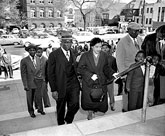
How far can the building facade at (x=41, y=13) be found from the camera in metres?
47.2

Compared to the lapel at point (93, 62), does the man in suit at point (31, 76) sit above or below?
below

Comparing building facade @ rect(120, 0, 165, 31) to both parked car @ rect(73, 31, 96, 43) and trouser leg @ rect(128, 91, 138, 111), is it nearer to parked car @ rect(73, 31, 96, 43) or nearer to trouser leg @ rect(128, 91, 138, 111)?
parked car @ rect(73, 31, 96, 43)

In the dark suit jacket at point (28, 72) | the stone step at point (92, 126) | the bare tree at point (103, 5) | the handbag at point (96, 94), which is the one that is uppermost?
the bare tree at point (103, 5)

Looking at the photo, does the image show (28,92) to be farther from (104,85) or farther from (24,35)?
(24,35)

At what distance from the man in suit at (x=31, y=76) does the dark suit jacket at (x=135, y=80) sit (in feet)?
6.76

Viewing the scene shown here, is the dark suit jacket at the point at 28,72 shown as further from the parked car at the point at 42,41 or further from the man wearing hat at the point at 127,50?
the parked car at the point at 42,41

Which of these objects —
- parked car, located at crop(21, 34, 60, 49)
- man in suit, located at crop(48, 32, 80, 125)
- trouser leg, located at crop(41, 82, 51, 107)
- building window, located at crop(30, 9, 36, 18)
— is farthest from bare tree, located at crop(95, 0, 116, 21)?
man in suit, located at crop(48, 32, 80, 125)

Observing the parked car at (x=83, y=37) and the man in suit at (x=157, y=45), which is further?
the parked car at (x=83, y=37)

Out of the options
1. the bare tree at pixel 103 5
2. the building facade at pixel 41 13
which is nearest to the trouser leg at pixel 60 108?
the bare tree at pixel 103 5

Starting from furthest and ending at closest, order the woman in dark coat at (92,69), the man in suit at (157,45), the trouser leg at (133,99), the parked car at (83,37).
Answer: the parked car at (83,37)
the trouser leg at (133,99)
the man in suit at (157,45)
the woman in dark coat at (92,69)

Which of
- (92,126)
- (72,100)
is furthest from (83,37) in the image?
(92,126)

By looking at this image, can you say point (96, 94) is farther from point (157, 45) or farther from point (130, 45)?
point (157, 45)

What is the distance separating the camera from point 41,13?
4884cm

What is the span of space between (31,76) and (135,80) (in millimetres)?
2269
